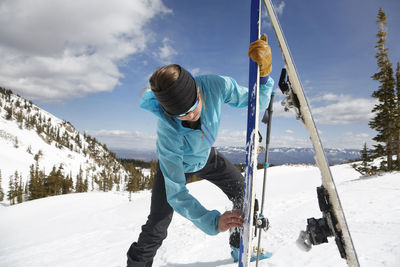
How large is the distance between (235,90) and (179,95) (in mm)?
902

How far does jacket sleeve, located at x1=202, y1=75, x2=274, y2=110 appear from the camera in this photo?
7.34 feet

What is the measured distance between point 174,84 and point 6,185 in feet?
425

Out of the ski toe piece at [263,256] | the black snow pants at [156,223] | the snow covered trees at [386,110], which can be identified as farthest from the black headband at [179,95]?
the snow covered trees at [386,110]

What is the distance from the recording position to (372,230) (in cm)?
295

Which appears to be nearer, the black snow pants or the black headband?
the black headband

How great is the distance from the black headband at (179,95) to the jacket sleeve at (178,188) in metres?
0.29

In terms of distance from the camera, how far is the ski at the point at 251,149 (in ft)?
5.26

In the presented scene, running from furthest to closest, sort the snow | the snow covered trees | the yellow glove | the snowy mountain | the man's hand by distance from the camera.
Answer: the snow → the snowy mountain → the snow covered trees → the yellow glove → the man's hand

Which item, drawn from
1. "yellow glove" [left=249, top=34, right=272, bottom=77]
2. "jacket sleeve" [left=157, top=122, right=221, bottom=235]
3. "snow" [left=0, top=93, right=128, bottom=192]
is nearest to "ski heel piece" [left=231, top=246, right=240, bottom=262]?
"jacket sleeve" [left=157, top=122, right=221, bottom=235]

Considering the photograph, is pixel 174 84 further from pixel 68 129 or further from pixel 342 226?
pixel 68 129

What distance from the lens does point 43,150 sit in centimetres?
12800

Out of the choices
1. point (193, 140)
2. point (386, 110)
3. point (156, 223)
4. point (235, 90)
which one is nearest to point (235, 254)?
point (156, 223)

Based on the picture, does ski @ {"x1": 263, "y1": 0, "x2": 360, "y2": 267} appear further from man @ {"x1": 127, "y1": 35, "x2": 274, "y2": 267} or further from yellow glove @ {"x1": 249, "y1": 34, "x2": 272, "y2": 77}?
man @ {"x1": 127, "y1": 35, "x2": 274, "y2": 267}

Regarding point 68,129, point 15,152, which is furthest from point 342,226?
point 68,129
